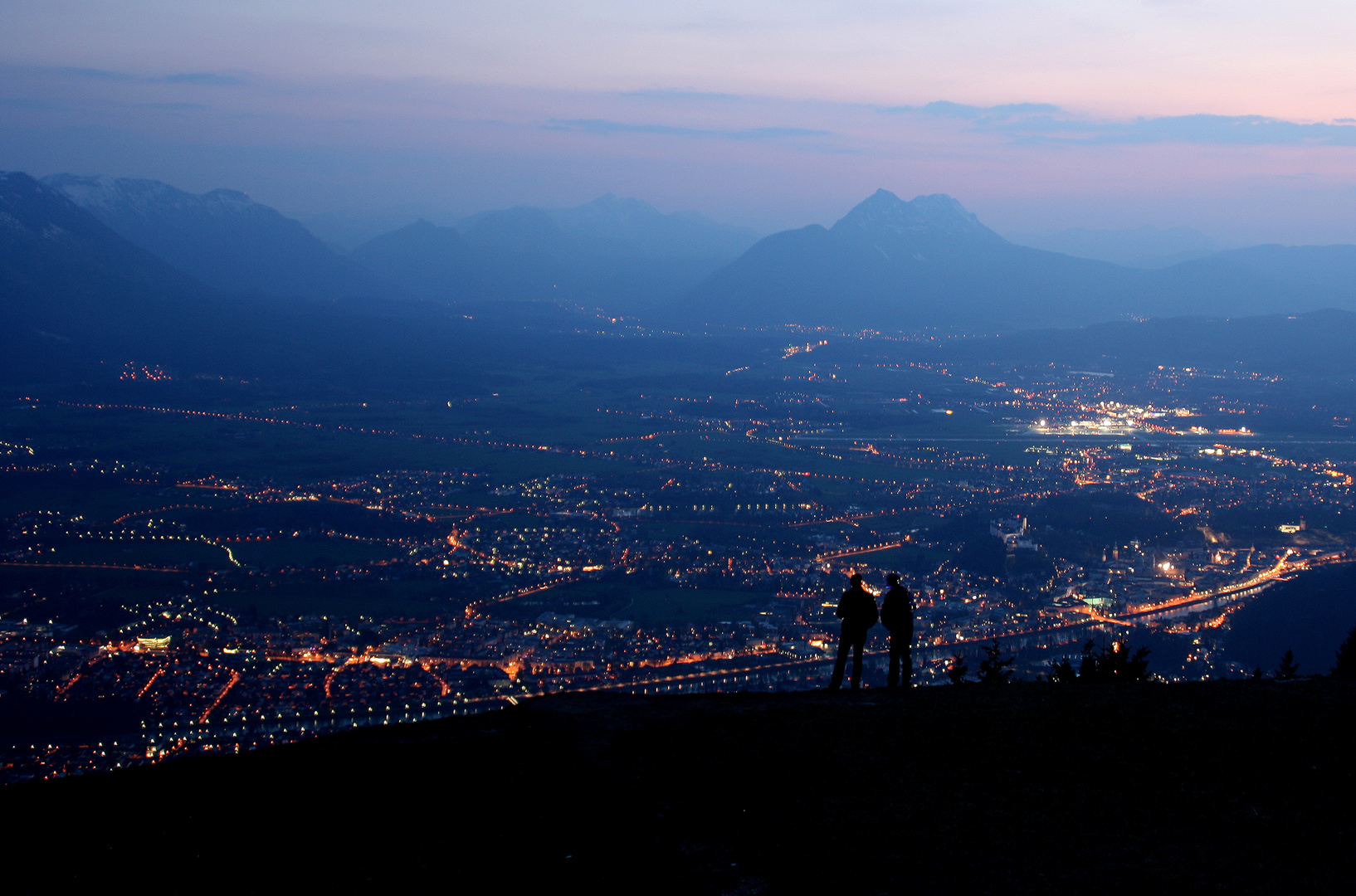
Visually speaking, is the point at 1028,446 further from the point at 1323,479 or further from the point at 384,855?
the point at 384,855

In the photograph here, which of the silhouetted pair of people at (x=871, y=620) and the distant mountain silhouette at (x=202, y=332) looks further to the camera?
the distant mountain silhouette at (x=202, y=332)

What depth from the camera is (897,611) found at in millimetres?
9945

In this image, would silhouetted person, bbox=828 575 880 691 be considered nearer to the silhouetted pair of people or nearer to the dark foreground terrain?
the silhouetted pair of people

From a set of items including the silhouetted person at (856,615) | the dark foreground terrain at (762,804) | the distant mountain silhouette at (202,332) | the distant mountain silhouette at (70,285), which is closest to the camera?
the dark foreground terrain at (762,804)

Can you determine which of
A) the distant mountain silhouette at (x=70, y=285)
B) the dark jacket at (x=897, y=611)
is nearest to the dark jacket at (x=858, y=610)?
the dark jacket at (x=897, y=611)

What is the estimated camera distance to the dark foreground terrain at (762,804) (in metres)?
5.97

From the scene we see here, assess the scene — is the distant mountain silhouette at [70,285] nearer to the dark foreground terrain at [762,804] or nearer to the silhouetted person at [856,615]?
the dark foreground terrain at [762,804]

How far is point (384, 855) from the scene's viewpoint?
6.29 meters

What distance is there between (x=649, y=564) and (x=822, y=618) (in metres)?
9.00

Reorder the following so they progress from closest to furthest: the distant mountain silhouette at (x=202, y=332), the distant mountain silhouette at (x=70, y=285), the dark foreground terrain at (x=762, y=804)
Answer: the dark foreground terrain at (x=762, y=804), the distant mountain silhouette at (x=202, y=332), the distant mountain silhouette at (x=70, y=285)

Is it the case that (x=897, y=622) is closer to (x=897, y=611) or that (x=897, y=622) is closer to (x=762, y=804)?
(x=897, y=611)

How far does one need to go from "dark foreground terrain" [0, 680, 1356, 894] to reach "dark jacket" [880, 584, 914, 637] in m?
0.97

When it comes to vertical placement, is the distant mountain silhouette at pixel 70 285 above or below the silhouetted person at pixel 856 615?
below

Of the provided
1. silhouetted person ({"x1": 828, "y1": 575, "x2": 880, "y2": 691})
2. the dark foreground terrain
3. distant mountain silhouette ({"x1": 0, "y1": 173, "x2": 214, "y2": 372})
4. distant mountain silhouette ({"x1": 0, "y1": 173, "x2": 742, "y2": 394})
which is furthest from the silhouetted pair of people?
distant mountain silhouette ({"x1": 0, "y1": 173, "x2": 214, "y2": 372})
